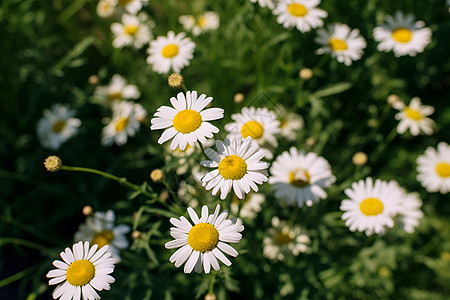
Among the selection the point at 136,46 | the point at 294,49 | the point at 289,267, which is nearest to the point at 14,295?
the point at 289,267

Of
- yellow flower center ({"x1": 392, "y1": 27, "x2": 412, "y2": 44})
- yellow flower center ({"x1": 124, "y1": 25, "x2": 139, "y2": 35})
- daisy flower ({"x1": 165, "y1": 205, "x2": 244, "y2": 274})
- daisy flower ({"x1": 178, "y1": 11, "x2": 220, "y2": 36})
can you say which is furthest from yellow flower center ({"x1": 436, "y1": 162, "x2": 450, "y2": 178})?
yellow flower center ({"x1": 124, "y1": 25, "x2": 139, "y2": 35})

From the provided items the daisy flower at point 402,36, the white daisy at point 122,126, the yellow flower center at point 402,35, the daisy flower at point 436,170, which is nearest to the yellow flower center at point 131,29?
the white daisy at point 122,126

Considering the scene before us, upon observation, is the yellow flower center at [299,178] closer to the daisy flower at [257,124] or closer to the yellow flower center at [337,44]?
the daisy flower at [257,124]

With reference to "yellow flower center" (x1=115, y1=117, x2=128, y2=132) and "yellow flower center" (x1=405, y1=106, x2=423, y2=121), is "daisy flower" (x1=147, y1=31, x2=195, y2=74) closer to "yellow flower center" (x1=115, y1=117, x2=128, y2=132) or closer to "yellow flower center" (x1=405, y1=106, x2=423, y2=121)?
"yellow flower center" (x1=115, y1=117, x2=128, y2=132)

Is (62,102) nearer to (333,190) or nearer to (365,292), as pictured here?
(333,190)

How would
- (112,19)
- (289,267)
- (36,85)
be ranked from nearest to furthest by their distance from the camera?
1. (289,267)
2. (36,85)
3. (112,19)

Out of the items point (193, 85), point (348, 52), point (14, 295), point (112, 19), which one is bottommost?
point (14, 295)

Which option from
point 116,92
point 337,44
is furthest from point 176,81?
point 116,92
